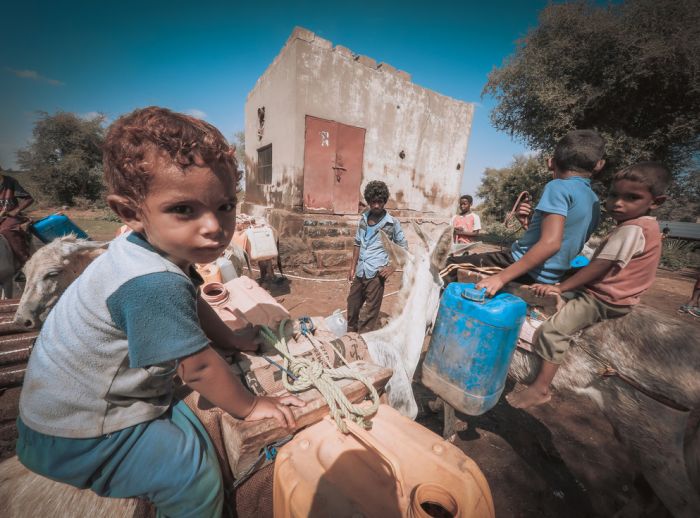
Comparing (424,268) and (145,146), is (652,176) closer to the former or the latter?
(424,268)

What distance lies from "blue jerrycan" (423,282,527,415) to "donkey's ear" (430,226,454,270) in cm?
25

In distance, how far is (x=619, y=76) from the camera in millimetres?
10297

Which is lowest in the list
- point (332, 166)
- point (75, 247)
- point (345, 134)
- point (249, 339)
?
point (249, 339)

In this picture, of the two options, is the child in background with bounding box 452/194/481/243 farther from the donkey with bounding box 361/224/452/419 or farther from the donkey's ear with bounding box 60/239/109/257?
the donkey's ear with bounding box 60/239/109/257

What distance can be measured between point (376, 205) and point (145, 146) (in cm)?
339

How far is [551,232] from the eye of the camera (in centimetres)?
193

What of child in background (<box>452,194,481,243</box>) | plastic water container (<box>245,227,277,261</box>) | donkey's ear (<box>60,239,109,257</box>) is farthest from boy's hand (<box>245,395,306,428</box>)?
child in background (<box>452,194,481,243</box>)

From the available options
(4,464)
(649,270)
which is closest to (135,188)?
(4,464)

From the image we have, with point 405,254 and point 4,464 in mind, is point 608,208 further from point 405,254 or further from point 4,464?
point 4,464

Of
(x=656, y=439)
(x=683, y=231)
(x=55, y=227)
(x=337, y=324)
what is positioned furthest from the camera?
(x=683, y=231)

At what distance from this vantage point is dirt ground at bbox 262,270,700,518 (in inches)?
89.4

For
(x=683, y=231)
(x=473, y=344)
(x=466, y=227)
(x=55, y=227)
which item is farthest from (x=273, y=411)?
(x=683, y=231)

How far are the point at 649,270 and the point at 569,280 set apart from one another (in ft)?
1.93

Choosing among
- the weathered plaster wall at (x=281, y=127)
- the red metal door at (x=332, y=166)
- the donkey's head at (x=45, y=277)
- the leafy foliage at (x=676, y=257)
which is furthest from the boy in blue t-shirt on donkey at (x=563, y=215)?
the leafy foliage at (x=676, y=257)
